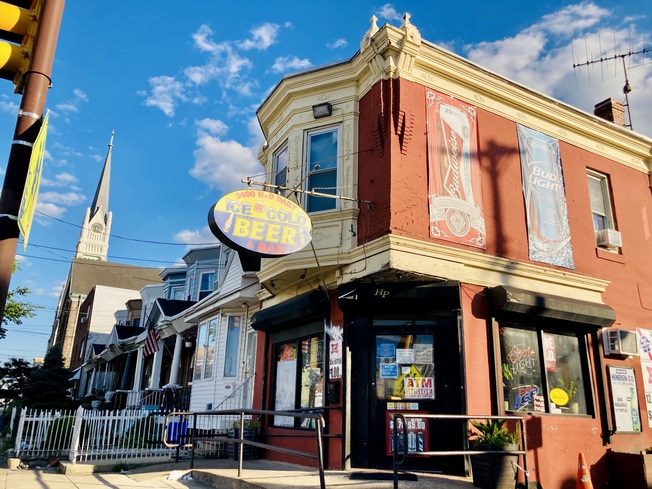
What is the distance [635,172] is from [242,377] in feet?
37.7

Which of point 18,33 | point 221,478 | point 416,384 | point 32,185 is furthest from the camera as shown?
point 416,384

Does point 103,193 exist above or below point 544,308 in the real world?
above

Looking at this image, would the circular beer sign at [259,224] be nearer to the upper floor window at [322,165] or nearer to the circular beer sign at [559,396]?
the upper floor window at [322,165]

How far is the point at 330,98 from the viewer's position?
11.5 metres

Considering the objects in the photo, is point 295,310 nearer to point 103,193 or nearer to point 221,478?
point 221,478

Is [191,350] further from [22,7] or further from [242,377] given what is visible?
[22,7]

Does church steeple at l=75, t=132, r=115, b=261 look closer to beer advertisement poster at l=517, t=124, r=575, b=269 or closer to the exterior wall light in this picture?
the exterior wall light

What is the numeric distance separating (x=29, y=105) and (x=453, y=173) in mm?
8099

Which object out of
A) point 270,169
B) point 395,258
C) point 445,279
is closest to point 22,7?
point 395,258

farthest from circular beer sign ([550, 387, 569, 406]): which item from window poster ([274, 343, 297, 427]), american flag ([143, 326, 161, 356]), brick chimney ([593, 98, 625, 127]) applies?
american flag ([143, 326, 161, 356])

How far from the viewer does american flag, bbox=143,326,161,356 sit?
20891 millimetres

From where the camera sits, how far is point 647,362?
11.5 m

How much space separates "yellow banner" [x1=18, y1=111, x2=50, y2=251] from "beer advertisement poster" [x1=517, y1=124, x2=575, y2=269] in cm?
936

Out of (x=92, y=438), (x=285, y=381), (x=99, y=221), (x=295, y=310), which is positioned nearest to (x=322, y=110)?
(x=295, y=310)
